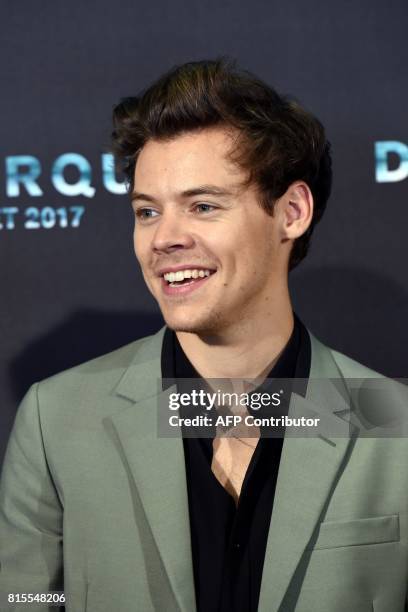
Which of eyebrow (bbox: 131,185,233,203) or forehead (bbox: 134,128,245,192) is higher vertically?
forehead (bbox: 134,128,245,192)

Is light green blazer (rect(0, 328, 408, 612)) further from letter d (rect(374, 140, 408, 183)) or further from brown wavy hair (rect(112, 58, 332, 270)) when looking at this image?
letter d (rect(374, 140, 408, 183))

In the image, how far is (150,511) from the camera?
176 cm

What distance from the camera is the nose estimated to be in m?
1.75

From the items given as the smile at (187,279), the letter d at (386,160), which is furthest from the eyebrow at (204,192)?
the letter d at (386,160)

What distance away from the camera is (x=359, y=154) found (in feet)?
7.47

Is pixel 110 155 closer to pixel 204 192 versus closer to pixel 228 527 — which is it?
pixel 204 192

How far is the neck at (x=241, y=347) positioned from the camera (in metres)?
1.89

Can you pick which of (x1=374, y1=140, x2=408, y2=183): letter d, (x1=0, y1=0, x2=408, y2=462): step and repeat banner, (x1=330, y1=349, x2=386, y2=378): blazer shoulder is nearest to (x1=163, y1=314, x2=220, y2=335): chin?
(x1=330, y1=349, x2=386, y2=378): blazer shoulder

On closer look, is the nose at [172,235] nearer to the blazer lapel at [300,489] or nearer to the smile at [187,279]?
the smile at [187,279]

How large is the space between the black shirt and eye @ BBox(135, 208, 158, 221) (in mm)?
467

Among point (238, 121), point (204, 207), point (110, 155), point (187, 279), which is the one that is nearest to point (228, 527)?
point (187, 279)

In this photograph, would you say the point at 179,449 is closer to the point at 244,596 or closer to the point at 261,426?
the point at 261,426

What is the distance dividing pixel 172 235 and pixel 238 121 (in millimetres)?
288

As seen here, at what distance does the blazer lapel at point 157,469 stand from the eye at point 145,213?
316 millimetres
